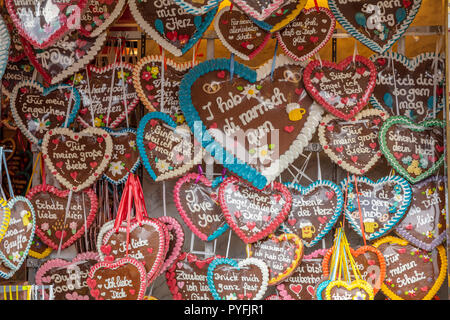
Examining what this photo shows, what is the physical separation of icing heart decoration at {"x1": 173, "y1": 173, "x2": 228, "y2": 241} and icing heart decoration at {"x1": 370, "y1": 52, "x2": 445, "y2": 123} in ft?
2.84

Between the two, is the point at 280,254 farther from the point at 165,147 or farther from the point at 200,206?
the point at 165,147

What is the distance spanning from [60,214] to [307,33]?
58.0 inches

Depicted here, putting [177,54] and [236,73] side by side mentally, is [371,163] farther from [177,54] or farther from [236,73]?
[177,54]

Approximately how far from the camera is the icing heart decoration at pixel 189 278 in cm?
266

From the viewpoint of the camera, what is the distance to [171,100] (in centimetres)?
268

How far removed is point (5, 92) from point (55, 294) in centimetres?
103

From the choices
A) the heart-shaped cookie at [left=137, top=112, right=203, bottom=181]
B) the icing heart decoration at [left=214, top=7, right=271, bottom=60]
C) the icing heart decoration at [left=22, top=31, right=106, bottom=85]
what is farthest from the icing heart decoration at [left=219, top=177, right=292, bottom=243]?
the icing heart decoration at [left=22, top=31, right=106, bottom=85]

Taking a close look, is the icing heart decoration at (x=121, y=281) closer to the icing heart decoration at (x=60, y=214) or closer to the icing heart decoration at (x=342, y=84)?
the icing heart decoration at (x=60, y=214)

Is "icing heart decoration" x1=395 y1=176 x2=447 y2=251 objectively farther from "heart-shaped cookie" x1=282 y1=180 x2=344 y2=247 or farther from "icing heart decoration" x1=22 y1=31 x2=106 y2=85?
"icing heart decoration" x1=22 y1=31 x2=106 y2=85

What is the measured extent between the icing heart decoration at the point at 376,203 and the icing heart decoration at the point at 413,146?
0.07 meters

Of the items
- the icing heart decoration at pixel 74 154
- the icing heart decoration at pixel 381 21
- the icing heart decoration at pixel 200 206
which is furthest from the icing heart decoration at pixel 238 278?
the icing heart decoration at pixel 381 21

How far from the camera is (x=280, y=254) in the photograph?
259 cm

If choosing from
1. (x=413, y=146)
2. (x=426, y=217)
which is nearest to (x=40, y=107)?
(x=413, y=146)

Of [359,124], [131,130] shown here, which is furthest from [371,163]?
→ [131,130]
